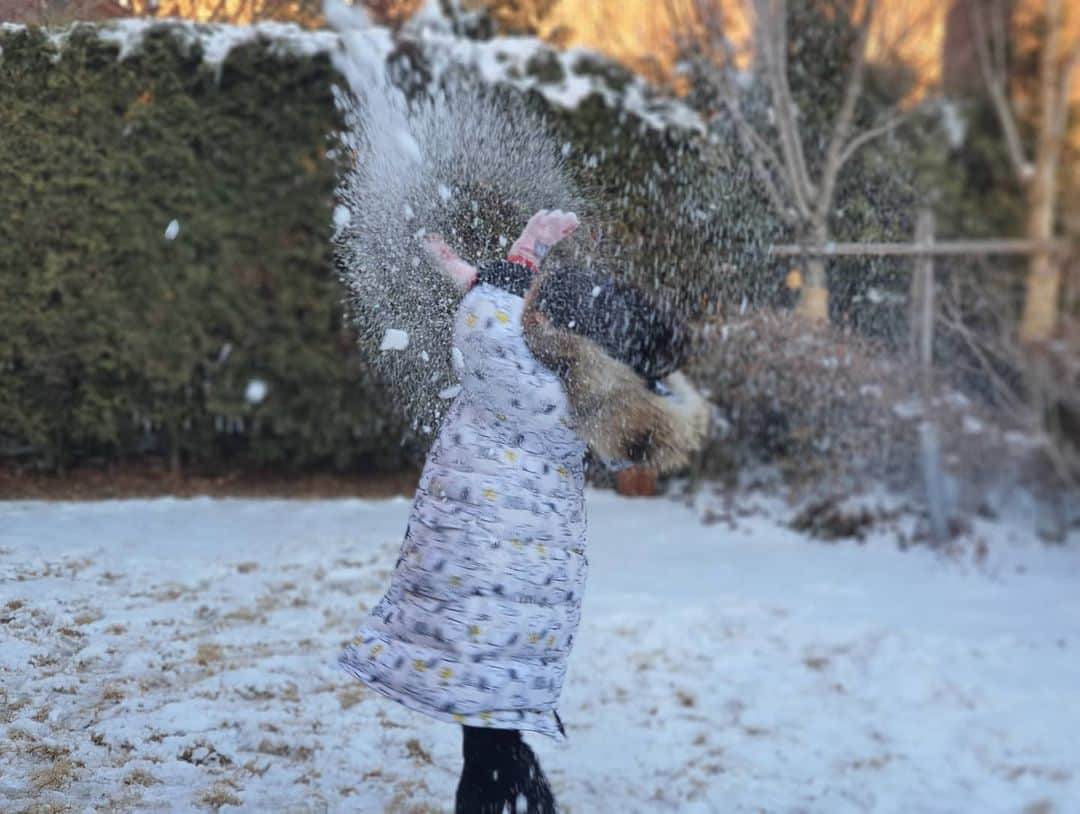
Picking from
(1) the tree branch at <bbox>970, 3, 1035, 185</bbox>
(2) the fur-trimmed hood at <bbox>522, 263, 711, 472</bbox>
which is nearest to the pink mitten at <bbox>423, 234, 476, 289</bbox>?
(2) the fur-trimmed hood at <bbox>522, 263, 711, 472</bbox>

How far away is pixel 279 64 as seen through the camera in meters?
4.04

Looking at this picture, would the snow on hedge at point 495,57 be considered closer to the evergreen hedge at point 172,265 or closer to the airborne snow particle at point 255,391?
the evergreen hedge at point 172,265

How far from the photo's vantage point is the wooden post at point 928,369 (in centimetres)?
539

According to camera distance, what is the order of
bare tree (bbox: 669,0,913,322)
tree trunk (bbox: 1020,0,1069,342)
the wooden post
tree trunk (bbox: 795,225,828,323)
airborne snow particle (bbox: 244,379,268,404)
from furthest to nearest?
tree trunk (bbox: 1020,0,1069,342)
the wooden post
airborne snow particle (bbox: 244,379,268,404)
bare tree (bbox: 669,0,913,322)
tree trunk (bbox: 795,225,828,323)

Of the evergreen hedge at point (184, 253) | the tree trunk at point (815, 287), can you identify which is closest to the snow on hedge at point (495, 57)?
the evergreen hedge at point (184, 253)

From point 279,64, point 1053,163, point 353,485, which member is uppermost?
point 1053,163

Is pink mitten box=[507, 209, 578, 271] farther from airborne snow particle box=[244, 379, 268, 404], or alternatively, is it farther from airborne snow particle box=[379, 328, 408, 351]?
airborne snow particle box=[244, 379, 268, 404]

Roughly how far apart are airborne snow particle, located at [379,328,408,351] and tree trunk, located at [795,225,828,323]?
5.27ft

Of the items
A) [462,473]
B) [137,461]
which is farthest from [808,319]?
[137,461]

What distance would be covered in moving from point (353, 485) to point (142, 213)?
123 cm

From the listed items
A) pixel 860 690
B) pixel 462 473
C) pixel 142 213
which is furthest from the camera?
pixel 860 690

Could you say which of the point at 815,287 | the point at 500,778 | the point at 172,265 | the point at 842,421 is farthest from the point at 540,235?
the point at 842,421

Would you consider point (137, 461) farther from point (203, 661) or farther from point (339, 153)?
point (339, 153)

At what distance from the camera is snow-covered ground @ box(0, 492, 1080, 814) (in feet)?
6.26
